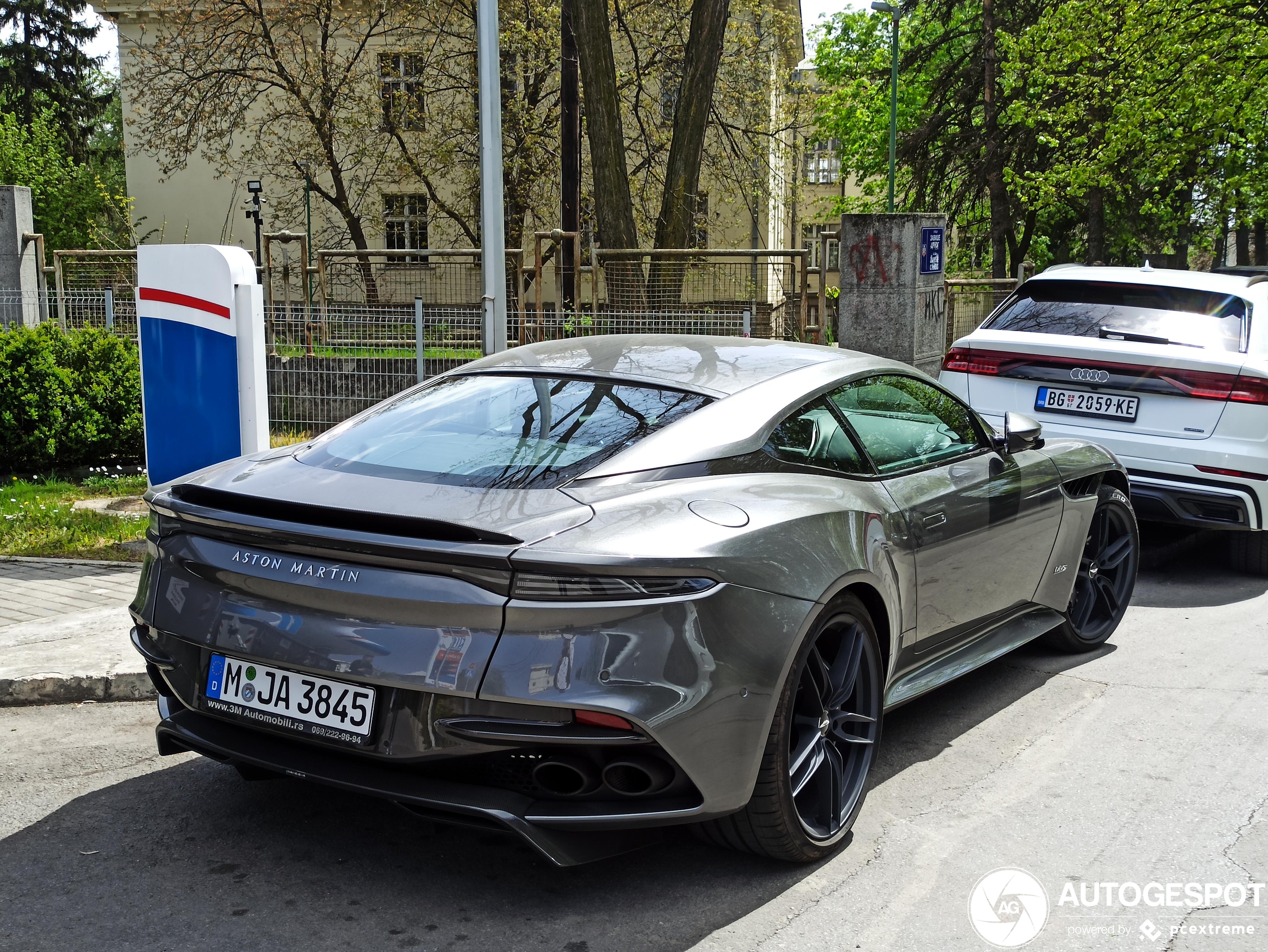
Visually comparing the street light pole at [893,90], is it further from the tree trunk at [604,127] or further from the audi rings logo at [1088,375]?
the audi rings logo at [1088,375]

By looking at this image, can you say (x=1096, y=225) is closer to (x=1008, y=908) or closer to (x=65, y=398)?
(x=65, y=398)

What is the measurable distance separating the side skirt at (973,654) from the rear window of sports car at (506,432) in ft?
4.04

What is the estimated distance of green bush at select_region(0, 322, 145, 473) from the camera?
9.70m

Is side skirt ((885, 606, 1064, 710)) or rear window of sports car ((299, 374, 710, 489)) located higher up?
rear window of sports car ((299, 374, 710, 489))

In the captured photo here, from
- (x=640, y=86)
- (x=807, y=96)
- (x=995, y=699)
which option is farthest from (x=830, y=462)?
(x=807, y=96)

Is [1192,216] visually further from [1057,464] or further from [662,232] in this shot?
[1057,464]

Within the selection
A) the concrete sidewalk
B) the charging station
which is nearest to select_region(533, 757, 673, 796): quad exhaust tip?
the concrete sidewalk

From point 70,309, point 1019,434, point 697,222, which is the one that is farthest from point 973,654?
point 697,222

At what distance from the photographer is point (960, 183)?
35875 millimetres

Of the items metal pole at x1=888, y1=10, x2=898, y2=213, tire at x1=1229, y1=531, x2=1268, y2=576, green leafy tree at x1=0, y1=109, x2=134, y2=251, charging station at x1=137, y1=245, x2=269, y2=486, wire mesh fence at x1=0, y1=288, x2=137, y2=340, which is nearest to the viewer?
charging station at x1=137, y1=245, x2=269, y2=486

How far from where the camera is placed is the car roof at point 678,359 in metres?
3.96

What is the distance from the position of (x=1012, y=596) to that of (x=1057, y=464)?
72 cm

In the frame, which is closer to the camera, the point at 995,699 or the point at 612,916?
the point at 612,916

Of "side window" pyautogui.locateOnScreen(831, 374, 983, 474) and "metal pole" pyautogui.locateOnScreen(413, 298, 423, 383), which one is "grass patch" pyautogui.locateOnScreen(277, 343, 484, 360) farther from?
"side window" pyautogui.locateOnScreen(831, 374, 983, 474)
